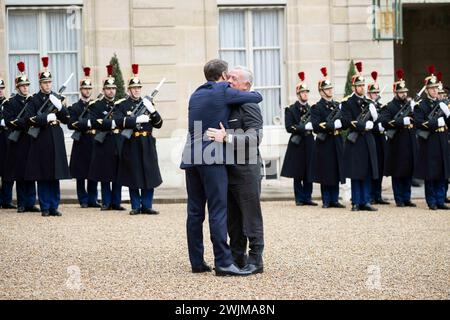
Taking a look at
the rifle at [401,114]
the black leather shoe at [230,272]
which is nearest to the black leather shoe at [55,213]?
the rifle at [401,114]

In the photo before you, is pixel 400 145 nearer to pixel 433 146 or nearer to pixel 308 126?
pixel 433 146

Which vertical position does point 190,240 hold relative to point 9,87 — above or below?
below

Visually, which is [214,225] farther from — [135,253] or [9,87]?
[9,87]

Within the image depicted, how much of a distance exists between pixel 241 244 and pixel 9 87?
1053 cm

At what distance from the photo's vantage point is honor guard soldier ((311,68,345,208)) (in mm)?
17141

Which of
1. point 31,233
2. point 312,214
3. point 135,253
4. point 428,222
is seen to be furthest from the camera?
point 312,214

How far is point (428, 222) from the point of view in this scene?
1458 centimetres

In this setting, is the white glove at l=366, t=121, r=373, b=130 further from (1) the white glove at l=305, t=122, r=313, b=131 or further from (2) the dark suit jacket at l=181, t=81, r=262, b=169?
(2) the dark suit jacket at l=181, t=81, r=262, b=169

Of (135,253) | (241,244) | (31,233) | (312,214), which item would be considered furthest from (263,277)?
(312,214)

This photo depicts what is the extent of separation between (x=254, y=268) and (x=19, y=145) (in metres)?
6.68

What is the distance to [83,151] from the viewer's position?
17344 millimetres

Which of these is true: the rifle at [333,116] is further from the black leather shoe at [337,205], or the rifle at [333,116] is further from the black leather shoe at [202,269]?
the black leather shoe at [202,269]

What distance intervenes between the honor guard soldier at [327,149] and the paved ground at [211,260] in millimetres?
1214

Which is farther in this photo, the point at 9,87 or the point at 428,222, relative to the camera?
the point at 9,87
